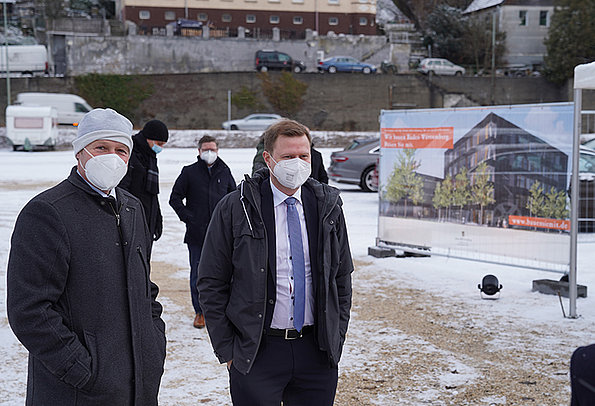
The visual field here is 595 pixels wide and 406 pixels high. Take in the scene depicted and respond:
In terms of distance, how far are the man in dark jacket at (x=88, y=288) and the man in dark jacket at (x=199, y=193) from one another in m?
3.93

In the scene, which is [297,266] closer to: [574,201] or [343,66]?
[574,201]

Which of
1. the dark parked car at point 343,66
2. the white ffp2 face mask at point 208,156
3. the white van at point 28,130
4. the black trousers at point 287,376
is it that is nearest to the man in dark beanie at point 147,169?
the white ffp2 face mask at point 208,156

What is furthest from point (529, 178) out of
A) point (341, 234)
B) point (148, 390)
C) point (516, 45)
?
point (516, 45)

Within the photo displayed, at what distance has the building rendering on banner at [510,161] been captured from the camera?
324 inches

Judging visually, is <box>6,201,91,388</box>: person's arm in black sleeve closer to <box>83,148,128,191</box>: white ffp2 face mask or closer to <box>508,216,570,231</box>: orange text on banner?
<box>83,148,128,191</box>: white ffp2 face mask

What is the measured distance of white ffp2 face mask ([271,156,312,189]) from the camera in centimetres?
346

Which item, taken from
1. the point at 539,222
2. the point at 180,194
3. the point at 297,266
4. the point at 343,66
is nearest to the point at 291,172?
the point at 297,266

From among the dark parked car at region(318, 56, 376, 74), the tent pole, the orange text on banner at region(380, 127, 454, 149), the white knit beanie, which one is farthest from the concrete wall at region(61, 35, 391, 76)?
the white knit beanie

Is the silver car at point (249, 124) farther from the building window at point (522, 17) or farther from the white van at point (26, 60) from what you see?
the building window at point (522, 17)

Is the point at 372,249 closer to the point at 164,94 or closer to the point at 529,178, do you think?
the point at 529,178

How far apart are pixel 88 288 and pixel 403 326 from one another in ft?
15.6

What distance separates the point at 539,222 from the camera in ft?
27.7

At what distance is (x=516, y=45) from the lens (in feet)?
225

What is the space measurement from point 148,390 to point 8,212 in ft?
41.7
